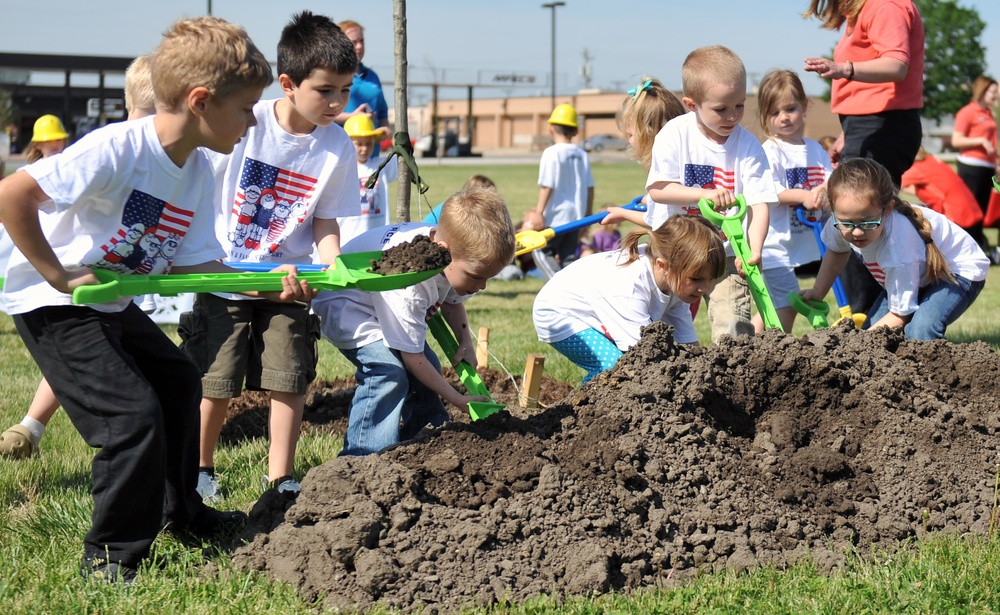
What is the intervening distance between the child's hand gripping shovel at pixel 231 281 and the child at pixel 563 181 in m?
6.92

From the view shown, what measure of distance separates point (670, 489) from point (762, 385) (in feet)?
2.57

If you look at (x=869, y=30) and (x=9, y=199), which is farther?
(x=869, y=30)

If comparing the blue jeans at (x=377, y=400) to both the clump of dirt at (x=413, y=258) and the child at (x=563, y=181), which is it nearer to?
the clump of dirt at (x=413, y=258)

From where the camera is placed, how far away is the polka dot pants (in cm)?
479

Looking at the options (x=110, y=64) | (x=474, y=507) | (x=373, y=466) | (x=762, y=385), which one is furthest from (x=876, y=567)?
(x=110, y=64)

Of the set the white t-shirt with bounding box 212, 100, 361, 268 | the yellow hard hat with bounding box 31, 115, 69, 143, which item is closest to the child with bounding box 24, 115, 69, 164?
the yellow hard hat with bounding box 31, 115, 69, 143

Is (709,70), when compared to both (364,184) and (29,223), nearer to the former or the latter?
(29,223)

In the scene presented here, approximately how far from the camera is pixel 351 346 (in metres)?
4.24

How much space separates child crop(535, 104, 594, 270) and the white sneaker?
21.4 ft

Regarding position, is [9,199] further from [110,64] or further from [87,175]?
[110,64]

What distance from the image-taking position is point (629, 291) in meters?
4.56

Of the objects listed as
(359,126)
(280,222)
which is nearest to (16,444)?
(280,222)

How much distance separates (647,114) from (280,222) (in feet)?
9.12

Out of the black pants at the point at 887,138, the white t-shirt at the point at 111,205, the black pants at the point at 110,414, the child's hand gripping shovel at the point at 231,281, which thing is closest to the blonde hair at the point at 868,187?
the black pants at the point at 887,138
